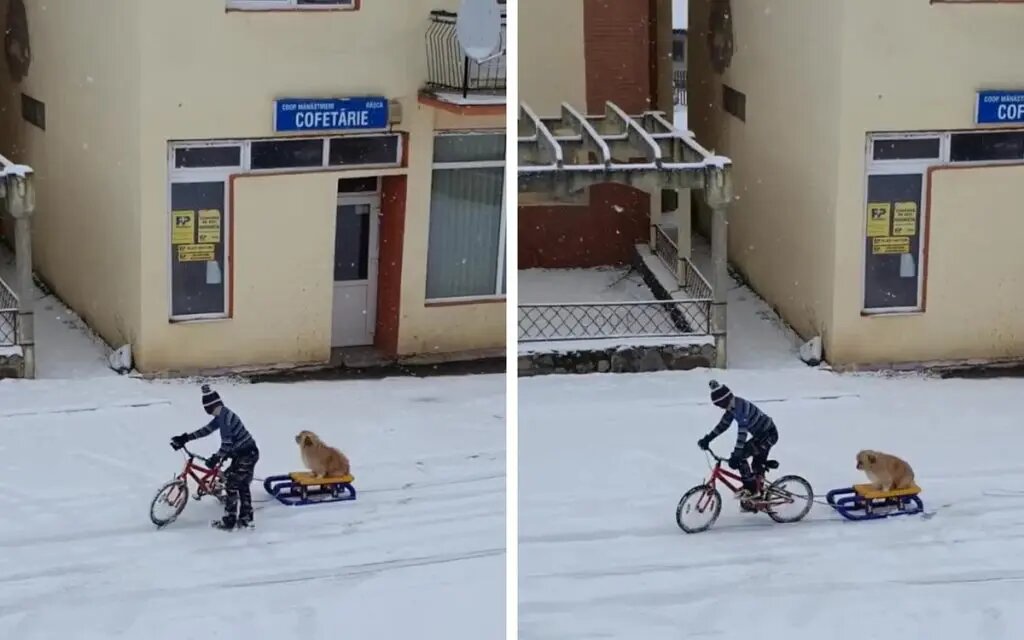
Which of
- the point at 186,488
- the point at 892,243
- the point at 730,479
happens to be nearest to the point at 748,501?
the point at 730,479

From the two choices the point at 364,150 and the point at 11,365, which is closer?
the point at 11,365

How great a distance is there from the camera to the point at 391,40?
5281mm

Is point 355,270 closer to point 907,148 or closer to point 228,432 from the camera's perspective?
point 228,432

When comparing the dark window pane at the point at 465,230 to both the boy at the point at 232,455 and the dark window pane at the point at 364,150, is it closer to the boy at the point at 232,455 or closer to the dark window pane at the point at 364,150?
the dark window pane at the point at 364,150

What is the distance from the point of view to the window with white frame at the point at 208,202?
5.09 m

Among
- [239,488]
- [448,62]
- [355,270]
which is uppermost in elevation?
[448,62]

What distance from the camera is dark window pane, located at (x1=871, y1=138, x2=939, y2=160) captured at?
5113 mm

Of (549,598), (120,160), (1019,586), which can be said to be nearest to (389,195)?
(120,160)

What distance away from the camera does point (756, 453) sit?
5102 mm

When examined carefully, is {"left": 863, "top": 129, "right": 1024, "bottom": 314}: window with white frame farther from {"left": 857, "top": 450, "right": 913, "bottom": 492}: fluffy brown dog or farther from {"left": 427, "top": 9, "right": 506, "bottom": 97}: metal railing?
{"left": 427, "top": 9, "right": 506, "bottom": 97}: metal railing

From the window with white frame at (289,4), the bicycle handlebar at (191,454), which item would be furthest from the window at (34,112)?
the bicycle handlebar at (191,454)

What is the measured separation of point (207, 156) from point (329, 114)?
1.10 ft

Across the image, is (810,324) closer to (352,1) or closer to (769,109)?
(769,109)

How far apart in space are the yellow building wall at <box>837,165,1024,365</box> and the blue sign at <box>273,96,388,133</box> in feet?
4.57
